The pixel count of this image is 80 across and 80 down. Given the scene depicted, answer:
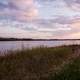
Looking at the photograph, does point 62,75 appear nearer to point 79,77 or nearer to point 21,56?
point 79,77

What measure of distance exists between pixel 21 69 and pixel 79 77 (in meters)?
3.75

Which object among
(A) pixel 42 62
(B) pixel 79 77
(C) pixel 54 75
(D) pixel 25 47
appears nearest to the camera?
(B) pixel 79 77

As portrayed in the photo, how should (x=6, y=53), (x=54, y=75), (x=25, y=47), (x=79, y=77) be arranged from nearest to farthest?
(x=79, y=77)
(x=54, y=75)
(x=6, y=53)
(x=25, y=47)

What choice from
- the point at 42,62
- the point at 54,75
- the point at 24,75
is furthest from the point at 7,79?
the point at 42,62

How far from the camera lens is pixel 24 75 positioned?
10836 millimetres

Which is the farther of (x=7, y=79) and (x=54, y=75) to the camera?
(x=7, y=79)

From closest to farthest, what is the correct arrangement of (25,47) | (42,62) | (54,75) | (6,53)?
1. (54,75)
2. (42,62)
3. (6,53)
4. (25,47)

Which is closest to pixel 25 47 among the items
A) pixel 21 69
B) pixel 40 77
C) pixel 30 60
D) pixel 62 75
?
pixel 30 60

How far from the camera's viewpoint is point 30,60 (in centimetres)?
1389

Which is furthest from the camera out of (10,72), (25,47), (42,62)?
(25,47)

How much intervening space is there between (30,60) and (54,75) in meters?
4.59

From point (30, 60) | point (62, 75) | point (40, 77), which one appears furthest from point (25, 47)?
point (62, 75)

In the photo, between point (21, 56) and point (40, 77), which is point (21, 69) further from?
point (21, 56)

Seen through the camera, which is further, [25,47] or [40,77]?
[25,47]
